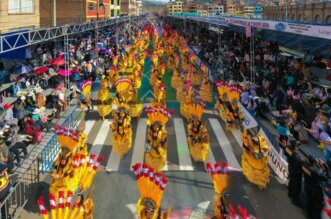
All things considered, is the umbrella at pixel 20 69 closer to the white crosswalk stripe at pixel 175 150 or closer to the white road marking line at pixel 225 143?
the white crosswalk stripe at pixel 175 150

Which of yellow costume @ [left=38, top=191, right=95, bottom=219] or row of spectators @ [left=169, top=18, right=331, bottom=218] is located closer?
yellow costume @ [left=38, top=191, right=95, bottom=219]

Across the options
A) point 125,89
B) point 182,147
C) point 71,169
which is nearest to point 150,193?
point 71,169

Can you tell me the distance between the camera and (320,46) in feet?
59.0

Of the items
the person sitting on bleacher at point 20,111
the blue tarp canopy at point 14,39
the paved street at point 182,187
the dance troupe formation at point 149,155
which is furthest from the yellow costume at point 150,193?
the person sitting on bleacher at point 20,111

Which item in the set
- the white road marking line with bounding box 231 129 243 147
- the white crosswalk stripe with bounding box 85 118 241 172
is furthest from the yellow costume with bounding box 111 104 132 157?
the white road marking line with bounding box 231 129 243 147

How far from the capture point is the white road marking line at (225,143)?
12.4m

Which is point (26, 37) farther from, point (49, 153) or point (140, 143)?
point (140, 143)

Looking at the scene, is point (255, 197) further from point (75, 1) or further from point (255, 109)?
point (75, 1)

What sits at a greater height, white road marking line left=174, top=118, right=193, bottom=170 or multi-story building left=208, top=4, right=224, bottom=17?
multi-story building left=208, top=4, right=224, bottom=17

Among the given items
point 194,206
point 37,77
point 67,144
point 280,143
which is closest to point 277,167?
point 280,143

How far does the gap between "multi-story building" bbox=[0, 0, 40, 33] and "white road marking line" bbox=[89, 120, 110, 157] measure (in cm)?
657

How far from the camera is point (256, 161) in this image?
33.3 feet

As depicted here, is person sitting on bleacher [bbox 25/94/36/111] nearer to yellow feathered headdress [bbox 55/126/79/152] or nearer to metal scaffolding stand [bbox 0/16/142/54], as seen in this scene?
metal scaffolding stand [bbox 0/16/142/54]

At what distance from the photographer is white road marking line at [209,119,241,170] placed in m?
12.4
